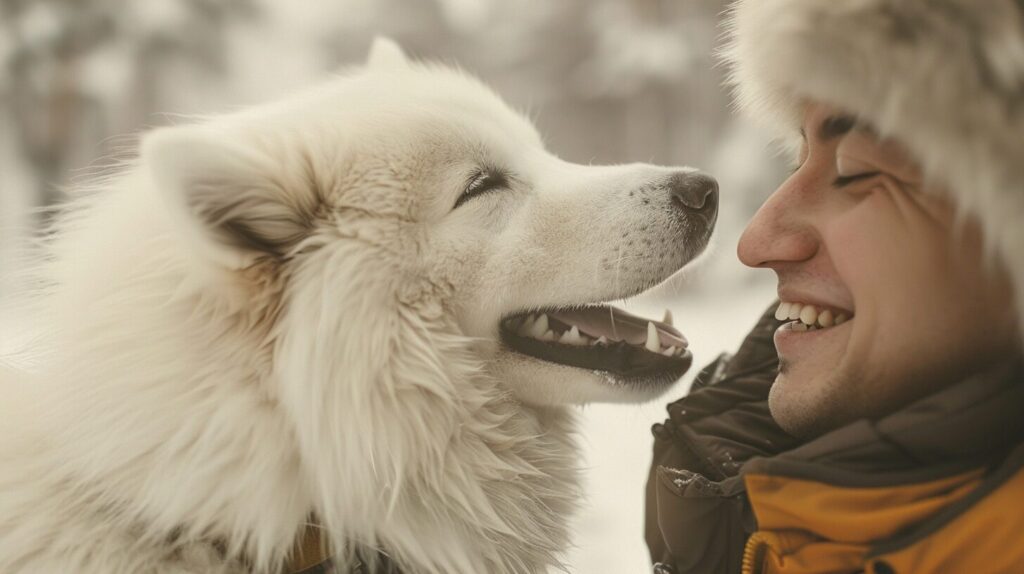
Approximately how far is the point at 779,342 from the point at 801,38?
2.03 feet

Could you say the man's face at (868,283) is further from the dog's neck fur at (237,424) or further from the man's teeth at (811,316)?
the dog's neck fur at (237,424)

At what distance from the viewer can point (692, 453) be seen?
5.30 feet

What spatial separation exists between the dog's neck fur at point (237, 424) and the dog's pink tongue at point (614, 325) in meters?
0.31

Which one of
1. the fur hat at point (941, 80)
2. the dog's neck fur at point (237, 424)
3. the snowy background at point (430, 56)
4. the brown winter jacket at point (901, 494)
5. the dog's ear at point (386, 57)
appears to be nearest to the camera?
the fur hat at point (941, 80)

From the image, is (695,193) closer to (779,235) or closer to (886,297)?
(779,235)

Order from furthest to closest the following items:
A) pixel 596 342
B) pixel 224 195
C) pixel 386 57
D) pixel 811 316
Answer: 1. pixel 386 57
2. pixel 596 342
3. pixel 811 316
4. pixel 224 195

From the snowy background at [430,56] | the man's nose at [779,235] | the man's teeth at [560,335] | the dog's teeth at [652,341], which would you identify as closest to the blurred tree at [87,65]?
the snowy background at [430,56]

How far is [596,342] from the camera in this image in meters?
1.61

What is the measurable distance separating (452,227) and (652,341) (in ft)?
1.70

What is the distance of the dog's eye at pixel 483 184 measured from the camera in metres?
1.57

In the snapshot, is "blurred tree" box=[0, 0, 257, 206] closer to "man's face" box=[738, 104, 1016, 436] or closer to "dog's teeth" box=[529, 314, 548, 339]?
"dog's teeth" box=[529, 314, 548, 339]

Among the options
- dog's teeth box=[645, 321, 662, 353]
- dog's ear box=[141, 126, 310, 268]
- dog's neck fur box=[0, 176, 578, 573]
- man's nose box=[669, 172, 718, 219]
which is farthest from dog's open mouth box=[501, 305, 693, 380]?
dog's ear box=[141, 126, 310, 268]

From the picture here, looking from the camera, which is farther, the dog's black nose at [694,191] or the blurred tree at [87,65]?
the blurred tree at [87,65]

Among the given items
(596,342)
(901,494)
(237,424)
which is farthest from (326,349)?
(901,494)
